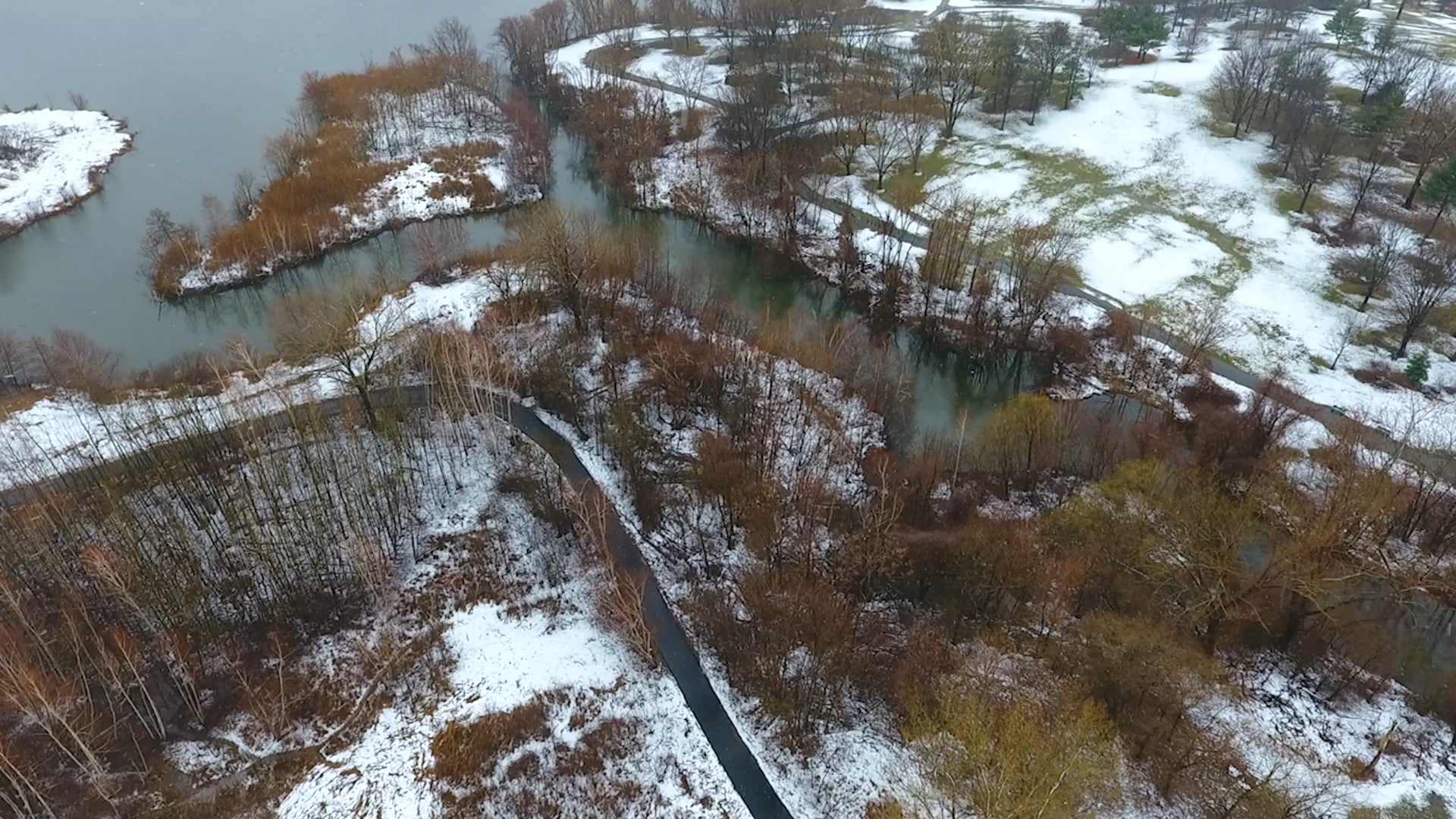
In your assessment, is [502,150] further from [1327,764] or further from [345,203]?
[1327,764]

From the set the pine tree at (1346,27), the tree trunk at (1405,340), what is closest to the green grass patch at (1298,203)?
the tree trunk at (1405,340)

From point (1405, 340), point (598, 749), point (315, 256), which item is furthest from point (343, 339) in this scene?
point (1405, 340)

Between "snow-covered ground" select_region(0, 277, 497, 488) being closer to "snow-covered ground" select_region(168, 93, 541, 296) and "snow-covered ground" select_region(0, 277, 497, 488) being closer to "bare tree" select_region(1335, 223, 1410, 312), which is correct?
"snow-covered ground" select_region(168, 93, 541, 296)

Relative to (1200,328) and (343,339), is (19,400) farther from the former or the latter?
(1200,328)

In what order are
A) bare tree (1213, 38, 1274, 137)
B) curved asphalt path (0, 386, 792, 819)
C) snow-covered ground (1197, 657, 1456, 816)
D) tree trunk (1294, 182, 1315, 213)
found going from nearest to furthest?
snow-covered ground (1197, 657, 1456, 816) → curved asphalt path (0, 386, 792, 819) → tree trunk (1294, 182, 1315, 213) → bare tree (1213, 38, 1274, 137)

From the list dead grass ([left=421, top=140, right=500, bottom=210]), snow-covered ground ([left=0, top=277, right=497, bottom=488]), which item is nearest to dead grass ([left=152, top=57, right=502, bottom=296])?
dead grass ([left=421, top=140, right=500, bottom=210])

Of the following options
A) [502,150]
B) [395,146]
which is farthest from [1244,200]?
[395,146]
